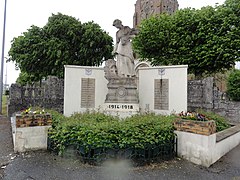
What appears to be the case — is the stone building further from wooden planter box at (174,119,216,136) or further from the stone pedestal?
wooden planter box at (174,119,216,136)

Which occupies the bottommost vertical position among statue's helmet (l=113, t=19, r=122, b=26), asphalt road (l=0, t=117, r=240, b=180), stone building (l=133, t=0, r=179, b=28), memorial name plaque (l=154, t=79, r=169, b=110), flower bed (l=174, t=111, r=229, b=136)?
asphalt road (l=0, t=117, r=240, b=180)

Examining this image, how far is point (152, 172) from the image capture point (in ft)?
11.6

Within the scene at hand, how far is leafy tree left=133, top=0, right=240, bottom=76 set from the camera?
10.9 metres

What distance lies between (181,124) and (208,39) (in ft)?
28.7

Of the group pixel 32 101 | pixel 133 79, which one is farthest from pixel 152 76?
pixel 32 101

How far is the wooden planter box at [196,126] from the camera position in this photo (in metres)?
3.99

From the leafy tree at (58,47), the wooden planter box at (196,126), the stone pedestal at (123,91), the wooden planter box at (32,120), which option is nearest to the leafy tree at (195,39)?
the leafy tree at (58,47)

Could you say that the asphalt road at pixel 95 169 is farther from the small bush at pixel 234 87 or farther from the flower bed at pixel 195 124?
the small bush at pixel 234 87

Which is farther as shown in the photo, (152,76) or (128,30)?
(152,76)

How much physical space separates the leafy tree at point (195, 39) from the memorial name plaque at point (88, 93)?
6.53 m

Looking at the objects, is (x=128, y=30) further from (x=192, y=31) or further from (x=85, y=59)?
(x=85, y=59)

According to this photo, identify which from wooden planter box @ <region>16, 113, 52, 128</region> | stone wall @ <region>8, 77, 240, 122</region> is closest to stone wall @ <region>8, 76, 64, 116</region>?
stone wall @ <region>8, 77, 240, 122</region>

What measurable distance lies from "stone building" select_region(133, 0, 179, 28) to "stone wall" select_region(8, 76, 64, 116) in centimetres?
2470

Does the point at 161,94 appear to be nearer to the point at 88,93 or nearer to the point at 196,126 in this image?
the point at 88,93
